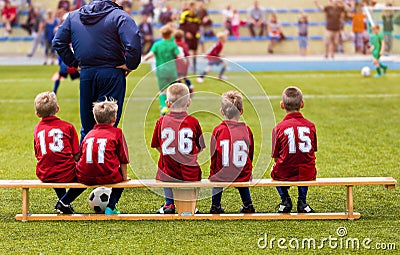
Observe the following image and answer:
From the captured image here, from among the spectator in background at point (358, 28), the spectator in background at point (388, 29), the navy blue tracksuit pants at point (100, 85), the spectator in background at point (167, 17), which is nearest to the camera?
the navy blue tracksuit pants at point (100, 85)

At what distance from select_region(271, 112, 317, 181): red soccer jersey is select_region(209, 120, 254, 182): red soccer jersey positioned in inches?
→ 10.7

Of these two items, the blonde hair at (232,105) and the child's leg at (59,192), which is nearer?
the blonde hair at (232,105)

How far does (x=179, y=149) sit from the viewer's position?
22.7 feet

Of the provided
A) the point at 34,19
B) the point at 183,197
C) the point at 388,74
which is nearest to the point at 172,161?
the point at 183,197

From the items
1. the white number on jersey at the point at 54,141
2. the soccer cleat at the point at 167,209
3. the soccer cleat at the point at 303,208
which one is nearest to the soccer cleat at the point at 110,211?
the soccer cleat at the point at 167,209

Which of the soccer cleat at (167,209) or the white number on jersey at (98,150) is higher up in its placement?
the white number on jersey at (98,150)

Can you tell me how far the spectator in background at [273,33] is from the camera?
103ft

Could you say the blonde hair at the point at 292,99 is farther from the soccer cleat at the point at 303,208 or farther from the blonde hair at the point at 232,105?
the soccer cleat at the point at 303,208

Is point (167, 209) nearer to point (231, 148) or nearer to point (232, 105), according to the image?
point (231, 148)

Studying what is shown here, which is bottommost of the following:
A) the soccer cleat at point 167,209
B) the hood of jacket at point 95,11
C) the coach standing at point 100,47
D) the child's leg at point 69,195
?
the soccer cleat at point 167,209

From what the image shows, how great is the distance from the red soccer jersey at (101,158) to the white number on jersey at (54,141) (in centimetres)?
21

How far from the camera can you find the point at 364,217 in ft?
22.7

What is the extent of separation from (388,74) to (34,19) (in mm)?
14851

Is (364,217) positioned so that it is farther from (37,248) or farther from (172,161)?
(37,248)
